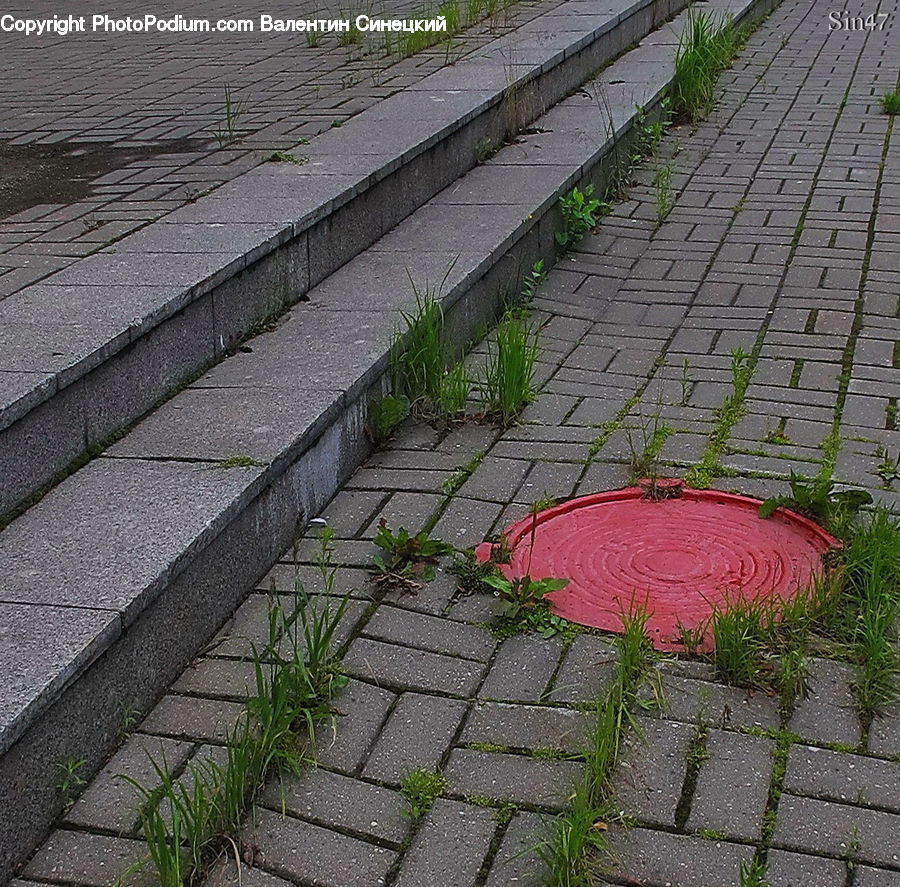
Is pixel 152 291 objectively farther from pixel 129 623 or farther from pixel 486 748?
pixel 486 748

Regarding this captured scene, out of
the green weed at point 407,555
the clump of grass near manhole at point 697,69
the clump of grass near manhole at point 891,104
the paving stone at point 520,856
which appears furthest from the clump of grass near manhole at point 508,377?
the clump of grass near manhole at point 891,104

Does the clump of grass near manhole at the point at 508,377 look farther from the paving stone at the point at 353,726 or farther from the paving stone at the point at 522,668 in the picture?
the paving stone at the point at 353,726

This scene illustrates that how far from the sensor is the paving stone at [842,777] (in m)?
2.37

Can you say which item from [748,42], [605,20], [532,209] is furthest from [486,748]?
[748,42]

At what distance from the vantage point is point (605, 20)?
8.30 metres

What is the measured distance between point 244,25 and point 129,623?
769 centimetres

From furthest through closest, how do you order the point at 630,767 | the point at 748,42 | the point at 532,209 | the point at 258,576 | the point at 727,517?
the point at 748,42 < the point at 532,209 < the point at 727,517 < the point at 258,576 < the point at 630,767

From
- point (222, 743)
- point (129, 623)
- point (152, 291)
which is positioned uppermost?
point (152, 291)

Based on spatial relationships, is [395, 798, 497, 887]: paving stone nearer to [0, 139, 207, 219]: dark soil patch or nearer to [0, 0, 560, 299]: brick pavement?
[0, 0, 560, 299]: brick pavement

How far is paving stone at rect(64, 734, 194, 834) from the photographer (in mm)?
2334

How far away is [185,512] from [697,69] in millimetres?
5963

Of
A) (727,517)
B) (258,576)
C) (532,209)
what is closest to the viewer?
(258,576)

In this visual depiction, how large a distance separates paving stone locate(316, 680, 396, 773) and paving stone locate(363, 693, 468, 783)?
0.9 inches

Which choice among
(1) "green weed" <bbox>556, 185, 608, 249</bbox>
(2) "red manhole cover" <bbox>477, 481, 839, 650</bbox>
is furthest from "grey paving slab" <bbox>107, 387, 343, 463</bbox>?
(1) "green weed" <bbox>556, 185, 608, 249</bbox>
